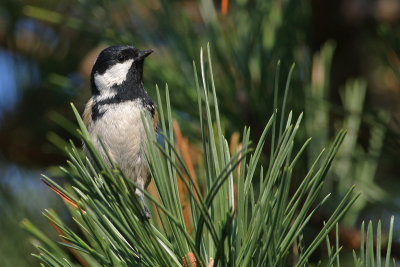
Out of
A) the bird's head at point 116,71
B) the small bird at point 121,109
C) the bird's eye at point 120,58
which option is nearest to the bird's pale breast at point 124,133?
the small bird at point 121,109

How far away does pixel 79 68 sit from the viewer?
238cm

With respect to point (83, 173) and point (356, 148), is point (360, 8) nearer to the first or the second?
point (356, 148)

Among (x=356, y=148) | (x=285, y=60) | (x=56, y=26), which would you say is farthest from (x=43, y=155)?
(x=356, y=148)

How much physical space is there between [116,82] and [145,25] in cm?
37

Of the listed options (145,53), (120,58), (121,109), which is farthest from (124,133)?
(120,58)

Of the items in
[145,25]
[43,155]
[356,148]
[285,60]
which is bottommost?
[356,148]

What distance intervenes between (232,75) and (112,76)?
2.24 ft

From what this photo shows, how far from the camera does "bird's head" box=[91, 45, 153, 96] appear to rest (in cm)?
199

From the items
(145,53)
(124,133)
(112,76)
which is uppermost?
(145,53)

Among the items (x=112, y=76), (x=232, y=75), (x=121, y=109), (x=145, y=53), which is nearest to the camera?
(x=232, y=75)

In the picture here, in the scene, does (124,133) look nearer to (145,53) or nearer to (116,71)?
(145,53)

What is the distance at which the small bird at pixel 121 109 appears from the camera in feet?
5.99

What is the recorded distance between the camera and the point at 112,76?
6.83ft

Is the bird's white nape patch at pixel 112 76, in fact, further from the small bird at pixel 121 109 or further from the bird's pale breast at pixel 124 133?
the bird's pale breast at pixel 124 133
